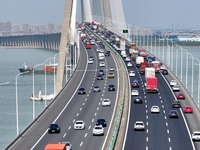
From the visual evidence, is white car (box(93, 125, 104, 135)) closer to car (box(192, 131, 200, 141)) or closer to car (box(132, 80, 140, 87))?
car (box(192, 131, 200, 141))

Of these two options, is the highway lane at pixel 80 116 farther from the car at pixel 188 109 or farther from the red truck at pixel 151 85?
the car at pixel 188 109

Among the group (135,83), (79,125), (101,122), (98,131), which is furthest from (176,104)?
(98,131)

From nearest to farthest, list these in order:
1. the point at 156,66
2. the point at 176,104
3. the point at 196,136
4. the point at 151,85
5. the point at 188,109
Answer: the point at 196,136 < the point at 188,109 < the point at 176,104 < the point at 151,85 < the point at 156,66

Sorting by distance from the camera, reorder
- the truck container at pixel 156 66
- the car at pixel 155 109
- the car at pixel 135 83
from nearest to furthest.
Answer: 1. the car at pixel 155 109
2. the car at pixel 135 83
3. the truck container at pixel 156 66

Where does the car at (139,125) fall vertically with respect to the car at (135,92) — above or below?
below

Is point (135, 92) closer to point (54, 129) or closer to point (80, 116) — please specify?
point (80, 116)

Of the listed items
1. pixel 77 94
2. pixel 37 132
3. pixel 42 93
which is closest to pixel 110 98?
pixel 77 94

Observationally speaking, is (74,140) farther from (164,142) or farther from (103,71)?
(103,71)

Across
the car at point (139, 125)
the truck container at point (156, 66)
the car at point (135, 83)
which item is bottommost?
the car at point (139, 125)

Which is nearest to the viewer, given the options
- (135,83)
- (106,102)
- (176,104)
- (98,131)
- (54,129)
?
(98,131)

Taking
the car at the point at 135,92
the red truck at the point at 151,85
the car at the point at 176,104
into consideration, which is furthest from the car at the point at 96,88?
the car at the point at 176,104

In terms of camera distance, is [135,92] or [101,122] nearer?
[101,122]

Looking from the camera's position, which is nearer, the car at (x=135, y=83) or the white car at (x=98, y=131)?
the white car at (x=98, y=131)
